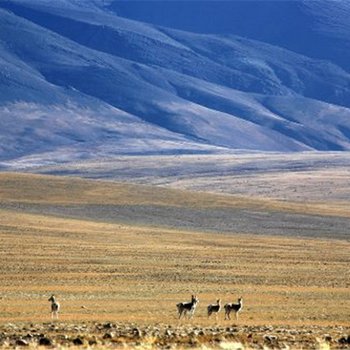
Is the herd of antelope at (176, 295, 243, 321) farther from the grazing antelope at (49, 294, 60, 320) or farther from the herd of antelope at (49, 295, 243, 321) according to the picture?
the grazing antelope at (49, 294, 60, 320)

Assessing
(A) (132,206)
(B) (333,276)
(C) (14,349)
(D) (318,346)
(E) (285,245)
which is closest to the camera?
(C) (14,349)

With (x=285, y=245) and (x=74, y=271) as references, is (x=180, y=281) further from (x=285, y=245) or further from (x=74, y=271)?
(x=285, y=245)

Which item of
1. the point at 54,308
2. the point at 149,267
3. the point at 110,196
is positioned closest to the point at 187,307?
the point at 54,308

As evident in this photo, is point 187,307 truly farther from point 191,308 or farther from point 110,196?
point 110,196

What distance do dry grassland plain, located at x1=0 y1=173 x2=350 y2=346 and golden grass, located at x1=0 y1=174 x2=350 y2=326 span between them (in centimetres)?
3

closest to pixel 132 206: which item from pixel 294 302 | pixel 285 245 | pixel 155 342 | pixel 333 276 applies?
pixel 285 245

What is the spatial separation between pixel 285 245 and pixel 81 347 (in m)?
32.0

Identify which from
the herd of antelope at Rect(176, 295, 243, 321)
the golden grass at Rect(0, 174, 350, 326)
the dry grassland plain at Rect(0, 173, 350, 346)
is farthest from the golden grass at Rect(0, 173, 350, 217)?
the herd of antelope at Rect(176, 295, 243, 321)

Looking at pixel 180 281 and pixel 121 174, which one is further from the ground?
pixel 121 174

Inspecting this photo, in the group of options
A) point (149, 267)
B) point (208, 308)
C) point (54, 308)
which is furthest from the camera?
Answer: point (149, 267)

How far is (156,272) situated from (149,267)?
1.55 meters

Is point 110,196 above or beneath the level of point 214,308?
above

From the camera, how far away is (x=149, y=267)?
3666 cm

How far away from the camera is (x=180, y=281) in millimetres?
32938
